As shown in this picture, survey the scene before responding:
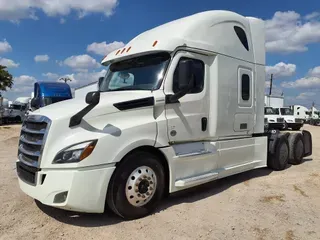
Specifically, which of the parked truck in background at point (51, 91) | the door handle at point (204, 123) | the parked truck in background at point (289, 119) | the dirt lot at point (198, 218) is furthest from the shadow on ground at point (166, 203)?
the parked truck in background at point (289, 119)

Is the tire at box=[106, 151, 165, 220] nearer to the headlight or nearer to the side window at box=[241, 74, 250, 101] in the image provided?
the headlight

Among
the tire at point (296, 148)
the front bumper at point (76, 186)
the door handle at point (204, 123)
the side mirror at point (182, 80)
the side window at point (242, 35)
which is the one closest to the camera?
the front bumper at point (76, 186)

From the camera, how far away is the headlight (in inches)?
155

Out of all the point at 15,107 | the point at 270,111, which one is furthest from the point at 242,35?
the point at 15,107

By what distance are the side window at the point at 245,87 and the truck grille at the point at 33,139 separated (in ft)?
13.5

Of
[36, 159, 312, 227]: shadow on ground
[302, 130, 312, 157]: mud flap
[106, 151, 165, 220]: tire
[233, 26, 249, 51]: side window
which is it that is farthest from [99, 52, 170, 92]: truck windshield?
[302, 130, 312, 157]: mud flap

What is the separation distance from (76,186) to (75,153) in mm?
422

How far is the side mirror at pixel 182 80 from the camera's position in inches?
191

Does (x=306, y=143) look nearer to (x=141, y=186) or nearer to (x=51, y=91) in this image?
(x=141, y=186)

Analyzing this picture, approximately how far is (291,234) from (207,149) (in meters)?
2.07

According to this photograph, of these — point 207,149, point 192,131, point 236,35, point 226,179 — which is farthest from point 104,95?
point 226,179

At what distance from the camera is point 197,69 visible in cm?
544

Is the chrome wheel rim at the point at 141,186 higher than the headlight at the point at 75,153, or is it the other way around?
the headlight at the point at 75,153

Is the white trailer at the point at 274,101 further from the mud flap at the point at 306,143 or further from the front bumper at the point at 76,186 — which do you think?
the front bumper at the point at 76,186
